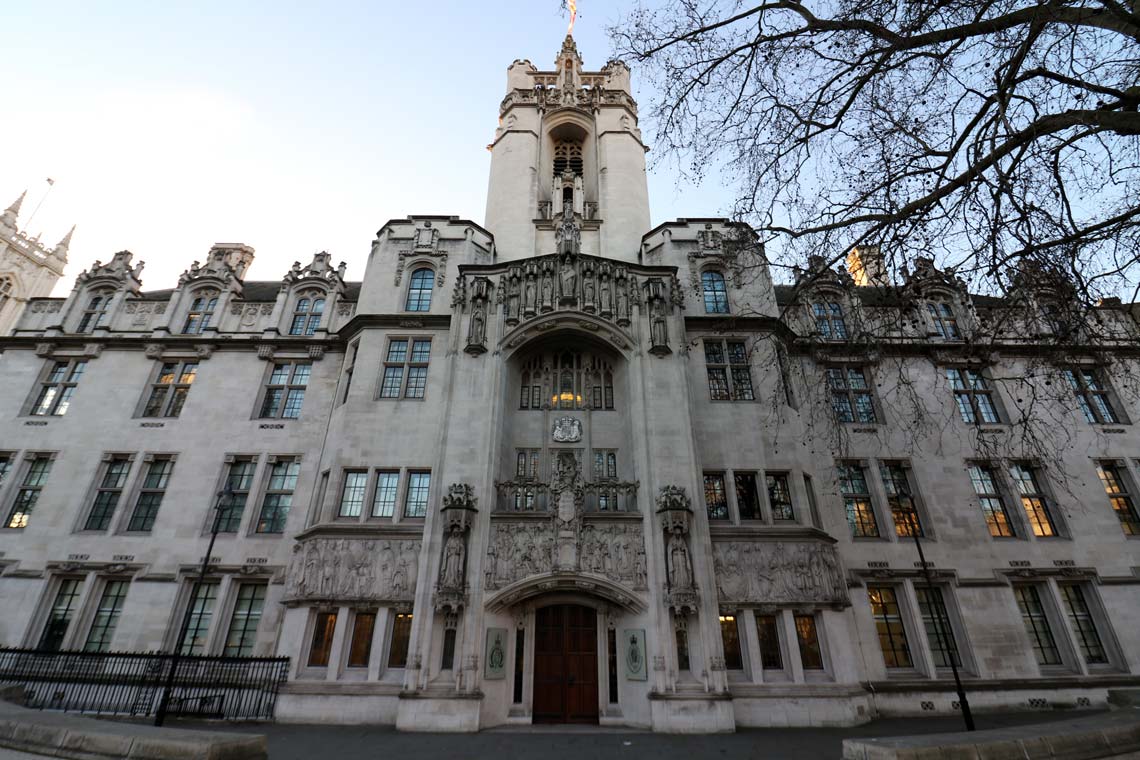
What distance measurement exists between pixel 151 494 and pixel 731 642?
2110 centimetres

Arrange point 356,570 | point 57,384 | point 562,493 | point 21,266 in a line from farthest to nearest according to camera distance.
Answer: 1. point 21,266
2. point 57,384
3. point 562,493
4. point 356,570

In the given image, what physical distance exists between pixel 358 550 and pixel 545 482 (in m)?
6.14

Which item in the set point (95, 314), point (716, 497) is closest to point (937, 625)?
point (716, 497)

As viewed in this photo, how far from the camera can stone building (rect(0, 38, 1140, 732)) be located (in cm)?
1441

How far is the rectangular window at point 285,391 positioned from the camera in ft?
66.7

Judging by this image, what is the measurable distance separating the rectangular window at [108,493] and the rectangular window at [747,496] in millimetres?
22307

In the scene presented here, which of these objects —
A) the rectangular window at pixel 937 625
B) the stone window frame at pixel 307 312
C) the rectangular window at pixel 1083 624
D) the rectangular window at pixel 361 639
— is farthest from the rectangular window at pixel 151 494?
the rectangular window at pixel 1083 624

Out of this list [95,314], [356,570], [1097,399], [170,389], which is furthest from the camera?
[95,314]

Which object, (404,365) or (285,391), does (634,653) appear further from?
(285,391)

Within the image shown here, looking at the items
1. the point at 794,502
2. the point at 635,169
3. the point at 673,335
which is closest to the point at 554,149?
the point at 635,169

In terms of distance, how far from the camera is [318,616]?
1508 centimetres

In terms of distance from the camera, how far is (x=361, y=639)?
49.3ft

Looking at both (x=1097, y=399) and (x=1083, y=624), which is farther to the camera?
(x=1097, y=399)

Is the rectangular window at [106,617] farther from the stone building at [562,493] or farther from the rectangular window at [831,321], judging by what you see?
the rectangular window at [831,321]
